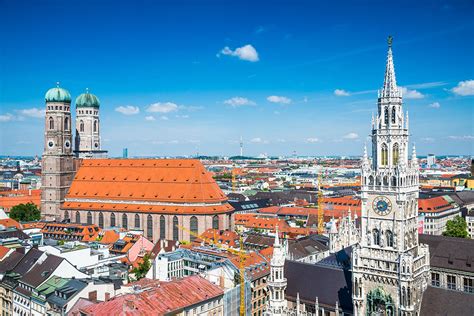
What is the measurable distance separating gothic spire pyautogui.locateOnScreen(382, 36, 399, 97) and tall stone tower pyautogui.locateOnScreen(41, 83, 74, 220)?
108 m

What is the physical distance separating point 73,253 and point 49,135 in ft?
214

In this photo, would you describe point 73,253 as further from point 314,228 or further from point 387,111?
point 314,228

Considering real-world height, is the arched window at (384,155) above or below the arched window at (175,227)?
above

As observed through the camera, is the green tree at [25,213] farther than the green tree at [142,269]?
Yes

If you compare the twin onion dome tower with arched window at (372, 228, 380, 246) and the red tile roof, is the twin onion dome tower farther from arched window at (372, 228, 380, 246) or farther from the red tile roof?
arched window at (372, 228, 380, 246)

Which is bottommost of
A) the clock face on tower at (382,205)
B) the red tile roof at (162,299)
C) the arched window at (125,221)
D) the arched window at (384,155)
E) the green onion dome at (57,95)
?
the red tile roof at (162,299)

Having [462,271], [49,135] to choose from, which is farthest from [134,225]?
[462,271]

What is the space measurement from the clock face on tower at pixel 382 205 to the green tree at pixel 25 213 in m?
118

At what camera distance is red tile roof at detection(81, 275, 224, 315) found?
55.0 metres

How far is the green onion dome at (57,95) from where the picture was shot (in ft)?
462

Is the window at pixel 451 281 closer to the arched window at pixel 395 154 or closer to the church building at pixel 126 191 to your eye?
the arched window at pixel 395 154

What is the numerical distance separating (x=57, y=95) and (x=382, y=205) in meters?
115

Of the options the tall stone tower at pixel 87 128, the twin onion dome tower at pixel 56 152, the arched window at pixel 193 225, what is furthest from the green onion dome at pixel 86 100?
the arched window at pixel 193 225

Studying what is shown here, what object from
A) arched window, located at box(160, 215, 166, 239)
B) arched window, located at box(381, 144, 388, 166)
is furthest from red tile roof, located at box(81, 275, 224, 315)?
arched window, located at box(160, 215, 166, 239)
